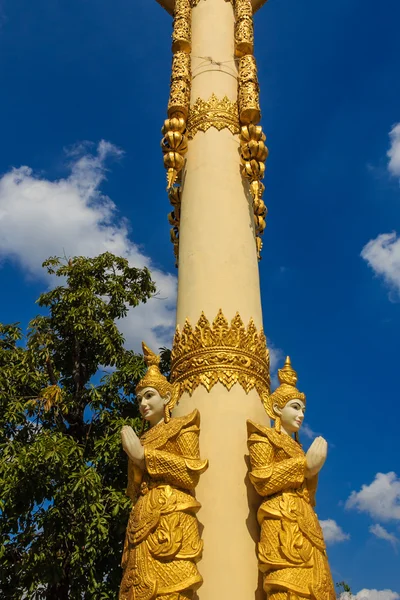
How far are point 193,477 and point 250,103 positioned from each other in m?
4.27

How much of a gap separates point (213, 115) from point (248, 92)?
0.53 metres

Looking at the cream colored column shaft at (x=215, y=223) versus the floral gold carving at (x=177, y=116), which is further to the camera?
the floral gold carving at (x=177, y=116)

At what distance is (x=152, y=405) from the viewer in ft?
16.8

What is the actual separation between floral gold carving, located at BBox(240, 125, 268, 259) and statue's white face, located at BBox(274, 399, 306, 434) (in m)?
2.17

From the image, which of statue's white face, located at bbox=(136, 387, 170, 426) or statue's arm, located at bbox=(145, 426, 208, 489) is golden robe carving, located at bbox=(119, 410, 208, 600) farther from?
statue's white face, located at bbox=(136, 387, 170, 426)

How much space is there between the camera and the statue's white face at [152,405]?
16.8 feet

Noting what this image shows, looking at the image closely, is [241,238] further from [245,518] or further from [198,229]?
[245,518]

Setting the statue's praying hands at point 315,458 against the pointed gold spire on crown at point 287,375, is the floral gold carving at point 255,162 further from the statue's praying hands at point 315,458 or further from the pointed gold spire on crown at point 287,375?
the statue's praying hands at point 315,458

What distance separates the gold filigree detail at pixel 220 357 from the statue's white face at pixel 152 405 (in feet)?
0.94

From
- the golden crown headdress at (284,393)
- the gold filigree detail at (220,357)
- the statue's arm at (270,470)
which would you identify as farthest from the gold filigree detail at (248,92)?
the statue's arm at (270,470)

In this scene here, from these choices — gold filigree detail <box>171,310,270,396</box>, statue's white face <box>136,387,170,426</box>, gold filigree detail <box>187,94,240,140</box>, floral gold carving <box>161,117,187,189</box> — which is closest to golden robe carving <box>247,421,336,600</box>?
gold filigree detail <box>171,310,270,396</box>

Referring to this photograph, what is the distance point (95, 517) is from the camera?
310 inches

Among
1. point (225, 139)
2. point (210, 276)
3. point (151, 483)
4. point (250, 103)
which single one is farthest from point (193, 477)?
point (250, 103)

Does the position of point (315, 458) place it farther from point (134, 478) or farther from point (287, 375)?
point (134, 478)
